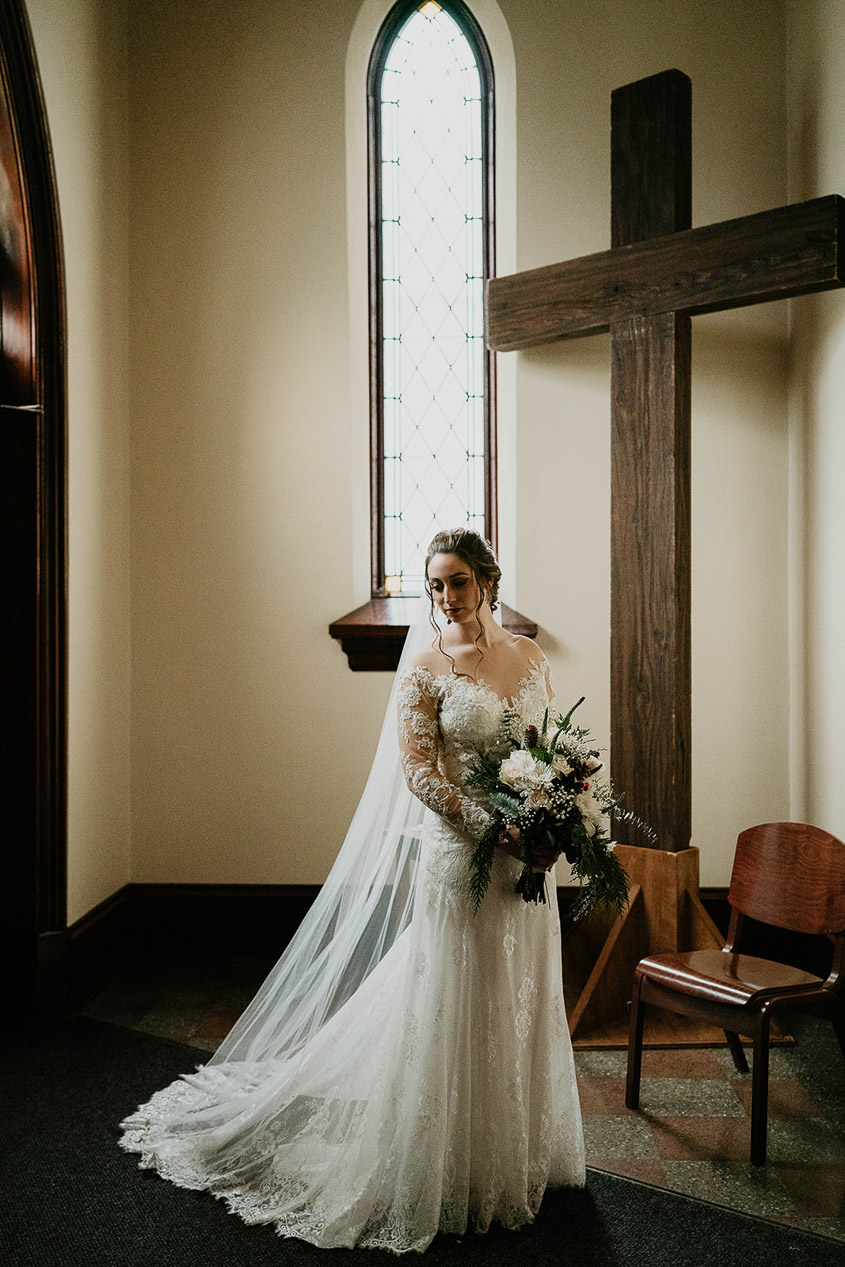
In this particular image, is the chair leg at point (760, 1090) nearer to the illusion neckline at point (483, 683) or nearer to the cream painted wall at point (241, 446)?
the illusion neckline at point (483, 683)

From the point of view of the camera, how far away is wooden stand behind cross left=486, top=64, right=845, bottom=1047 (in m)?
3.77

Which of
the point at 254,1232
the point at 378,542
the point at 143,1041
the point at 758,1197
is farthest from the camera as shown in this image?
the point at 378,542

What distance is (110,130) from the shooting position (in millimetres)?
4461

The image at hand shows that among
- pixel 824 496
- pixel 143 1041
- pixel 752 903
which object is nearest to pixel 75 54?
pixel 824 496

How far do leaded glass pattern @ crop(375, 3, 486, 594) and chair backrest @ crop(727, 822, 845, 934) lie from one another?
2.06 metres

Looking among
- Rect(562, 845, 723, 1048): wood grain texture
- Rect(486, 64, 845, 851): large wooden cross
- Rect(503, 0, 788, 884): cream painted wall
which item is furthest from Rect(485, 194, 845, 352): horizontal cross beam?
Rect(562, 845, 723, 1048): wood grain texture

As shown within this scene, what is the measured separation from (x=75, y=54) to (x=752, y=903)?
4094 mm

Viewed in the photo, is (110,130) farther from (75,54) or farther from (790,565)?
(790,565)

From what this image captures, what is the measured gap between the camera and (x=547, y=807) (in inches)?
97.3

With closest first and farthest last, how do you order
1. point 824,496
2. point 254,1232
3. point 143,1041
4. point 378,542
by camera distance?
point 254,1232 → point 143,1041 → point 824,496 → point 378,542

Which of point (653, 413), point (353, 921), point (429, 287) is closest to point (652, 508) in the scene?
point (653, 413)

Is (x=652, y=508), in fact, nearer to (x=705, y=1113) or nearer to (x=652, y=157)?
(x=652, y=157)

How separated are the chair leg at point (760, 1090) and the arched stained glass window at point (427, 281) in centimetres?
259

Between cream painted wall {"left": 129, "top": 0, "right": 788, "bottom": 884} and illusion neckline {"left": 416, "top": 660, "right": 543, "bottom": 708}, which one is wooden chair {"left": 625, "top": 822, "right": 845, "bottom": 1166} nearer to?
illusion neckline {"left": 416, "top": 660, "right": 543, "bottom": 708}
